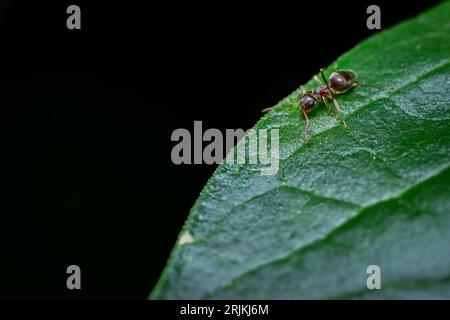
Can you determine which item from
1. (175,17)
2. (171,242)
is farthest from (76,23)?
(171,242)

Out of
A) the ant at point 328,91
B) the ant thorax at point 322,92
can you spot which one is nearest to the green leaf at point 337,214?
the ant at point 328,91

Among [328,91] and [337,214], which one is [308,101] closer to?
[328,91]

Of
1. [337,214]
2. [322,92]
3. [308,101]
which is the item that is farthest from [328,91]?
[337,214]

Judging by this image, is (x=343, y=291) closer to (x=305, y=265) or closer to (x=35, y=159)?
(x=305, y=265)

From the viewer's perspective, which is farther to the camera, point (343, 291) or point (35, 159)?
point (35, 159)

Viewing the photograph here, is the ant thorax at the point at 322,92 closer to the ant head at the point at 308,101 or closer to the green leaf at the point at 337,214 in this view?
the ant head at the point at 308,101

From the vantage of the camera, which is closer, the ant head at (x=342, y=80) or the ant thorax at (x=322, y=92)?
the ant head at (x=342, y=80)
